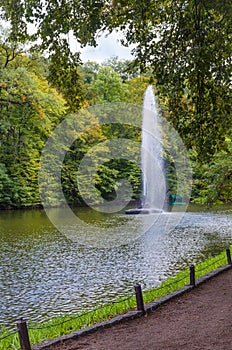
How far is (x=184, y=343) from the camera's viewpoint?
4445 mm

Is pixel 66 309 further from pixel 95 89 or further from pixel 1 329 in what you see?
pixel 95 89

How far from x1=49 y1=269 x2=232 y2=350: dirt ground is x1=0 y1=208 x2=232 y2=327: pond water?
246 cm

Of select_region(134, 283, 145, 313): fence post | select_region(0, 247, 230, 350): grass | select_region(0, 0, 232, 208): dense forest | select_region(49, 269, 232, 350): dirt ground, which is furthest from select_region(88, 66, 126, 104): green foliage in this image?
select_region(134, 283, 145, 313): fence post

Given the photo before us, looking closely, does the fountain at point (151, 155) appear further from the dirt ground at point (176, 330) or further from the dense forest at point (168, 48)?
the dense forest at point (168, 48)

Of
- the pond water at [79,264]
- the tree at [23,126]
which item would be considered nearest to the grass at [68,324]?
the pond water at [79,264]

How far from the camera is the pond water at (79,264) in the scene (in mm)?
8281

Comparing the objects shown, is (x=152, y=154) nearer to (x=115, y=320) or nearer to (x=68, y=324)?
(x=68, y=324)

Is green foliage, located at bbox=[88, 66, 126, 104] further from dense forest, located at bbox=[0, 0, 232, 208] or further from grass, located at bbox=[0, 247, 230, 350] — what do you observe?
dense forest, located at bbox=[0, 0, 232, 208]

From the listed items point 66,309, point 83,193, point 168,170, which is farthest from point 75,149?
point 66,309

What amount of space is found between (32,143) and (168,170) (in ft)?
41.1

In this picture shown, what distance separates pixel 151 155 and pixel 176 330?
28151mm

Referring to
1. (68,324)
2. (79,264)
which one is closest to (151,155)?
(79,264)

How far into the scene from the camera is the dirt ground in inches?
175

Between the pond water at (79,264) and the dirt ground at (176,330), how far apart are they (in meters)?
2.46
